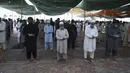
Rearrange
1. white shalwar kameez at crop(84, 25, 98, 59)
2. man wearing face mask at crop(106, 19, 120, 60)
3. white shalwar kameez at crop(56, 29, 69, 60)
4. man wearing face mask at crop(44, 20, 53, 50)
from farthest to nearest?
man wearing face mask at crop(44, 20, 53, 50)
man wearing face mask at crop(106, 19, 120, 60)
white shalwar kameez at crop(84, 25, 98, 59)
white shalwar kameez at crop(56, 29, 69, 60)

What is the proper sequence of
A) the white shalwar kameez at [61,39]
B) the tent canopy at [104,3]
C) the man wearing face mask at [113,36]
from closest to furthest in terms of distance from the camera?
the white shalwar kameez at [61,39] → the man wearing face mask at [113,36] → the tent canopy at [104,3]

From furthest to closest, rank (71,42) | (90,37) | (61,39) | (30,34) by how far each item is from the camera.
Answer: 1. (71,42)
2. (90,37)
3. (61,39)
4. (30,34)

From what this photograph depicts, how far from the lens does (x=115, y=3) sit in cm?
1121

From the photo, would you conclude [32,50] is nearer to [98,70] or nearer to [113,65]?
[98,70]

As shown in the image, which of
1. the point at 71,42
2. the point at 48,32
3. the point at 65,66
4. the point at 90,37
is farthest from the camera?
the point at 71,42

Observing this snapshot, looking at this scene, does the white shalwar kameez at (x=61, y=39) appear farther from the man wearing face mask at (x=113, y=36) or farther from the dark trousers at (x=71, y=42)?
the dark trousers at (x=71, y=42)

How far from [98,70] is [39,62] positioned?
2617mm

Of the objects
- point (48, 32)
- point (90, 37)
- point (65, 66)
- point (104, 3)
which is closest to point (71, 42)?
point (48, 32)

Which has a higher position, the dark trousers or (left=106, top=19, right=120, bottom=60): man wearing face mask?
(left=106, top=19, right=120, bottom=60): man wearing face mask

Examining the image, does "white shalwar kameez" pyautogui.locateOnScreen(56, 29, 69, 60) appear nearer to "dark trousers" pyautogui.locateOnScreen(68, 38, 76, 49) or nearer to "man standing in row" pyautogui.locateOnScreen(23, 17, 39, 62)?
"man standing in row" pyautogui.locateOnScreen(23, 17, 39, 62)

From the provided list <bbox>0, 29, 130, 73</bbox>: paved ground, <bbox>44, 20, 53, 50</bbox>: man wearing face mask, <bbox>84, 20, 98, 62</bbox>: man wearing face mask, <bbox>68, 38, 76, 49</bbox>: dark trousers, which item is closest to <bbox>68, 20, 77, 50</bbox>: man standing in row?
<bbox>68, 38, 76, 49</bbox>: dark trousers

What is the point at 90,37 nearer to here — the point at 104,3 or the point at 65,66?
the point at 65,66

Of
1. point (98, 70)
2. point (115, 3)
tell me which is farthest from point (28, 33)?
point (115, 3)

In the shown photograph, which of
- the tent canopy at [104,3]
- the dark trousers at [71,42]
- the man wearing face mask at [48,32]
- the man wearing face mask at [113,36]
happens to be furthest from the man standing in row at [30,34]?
the dark trousers at [71,42]
